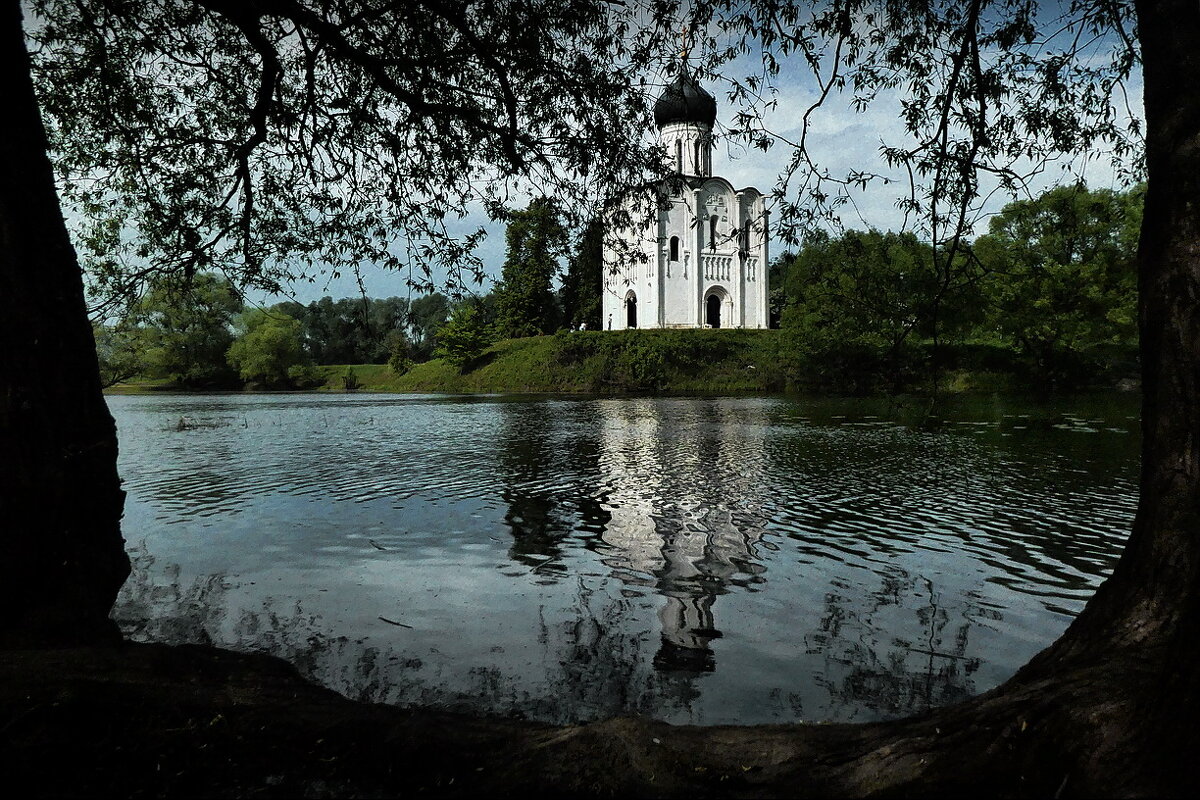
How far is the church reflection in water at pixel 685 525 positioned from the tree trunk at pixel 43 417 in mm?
3627

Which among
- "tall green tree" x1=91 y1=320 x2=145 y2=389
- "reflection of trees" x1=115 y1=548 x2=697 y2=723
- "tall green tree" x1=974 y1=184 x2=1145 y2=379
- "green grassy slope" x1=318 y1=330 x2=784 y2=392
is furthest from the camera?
"green grassy slope" x1=318 y1=330 x2=784 y2=392

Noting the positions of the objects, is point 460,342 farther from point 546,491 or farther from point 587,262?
point 587,262

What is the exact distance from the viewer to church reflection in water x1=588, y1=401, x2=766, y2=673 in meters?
6.12

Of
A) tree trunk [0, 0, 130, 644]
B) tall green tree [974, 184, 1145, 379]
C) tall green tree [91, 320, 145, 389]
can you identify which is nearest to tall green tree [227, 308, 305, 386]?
tall green tree [91, 320, 145, 389]

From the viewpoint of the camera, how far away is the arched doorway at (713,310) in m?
72.3

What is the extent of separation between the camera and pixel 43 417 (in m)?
4.21

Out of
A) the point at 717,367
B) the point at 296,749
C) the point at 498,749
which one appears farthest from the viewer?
the point at 717,367

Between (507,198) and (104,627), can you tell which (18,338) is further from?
(507,198)

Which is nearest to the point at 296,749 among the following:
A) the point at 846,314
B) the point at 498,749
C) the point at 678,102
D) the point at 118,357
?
the point at 498,749

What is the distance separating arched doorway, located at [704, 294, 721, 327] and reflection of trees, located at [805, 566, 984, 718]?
218ft

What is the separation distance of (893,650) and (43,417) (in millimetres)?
5631

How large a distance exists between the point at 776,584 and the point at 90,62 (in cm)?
951

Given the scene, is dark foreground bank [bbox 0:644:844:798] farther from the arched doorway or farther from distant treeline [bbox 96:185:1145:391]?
→ the arched doorway

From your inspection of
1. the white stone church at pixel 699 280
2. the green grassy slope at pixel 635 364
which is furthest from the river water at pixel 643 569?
the white stone church at pixel 699 280
